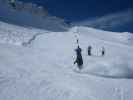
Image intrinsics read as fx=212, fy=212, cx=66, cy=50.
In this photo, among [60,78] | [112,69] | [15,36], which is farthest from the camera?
[15,36]

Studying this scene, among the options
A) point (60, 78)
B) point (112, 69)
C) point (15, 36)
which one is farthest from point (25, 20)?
point (60, 78)

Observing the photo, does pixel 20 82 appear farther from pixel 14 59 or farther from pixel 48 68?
pixel 14 59

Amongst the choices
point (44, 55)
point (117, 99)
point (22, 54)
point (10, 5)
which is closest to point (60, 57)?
point (44, 55)

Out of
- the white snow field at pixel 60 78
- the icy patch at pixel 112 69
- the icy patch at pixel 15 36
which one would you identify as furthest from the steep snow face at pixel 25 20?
the icy patch at pixel 112 69

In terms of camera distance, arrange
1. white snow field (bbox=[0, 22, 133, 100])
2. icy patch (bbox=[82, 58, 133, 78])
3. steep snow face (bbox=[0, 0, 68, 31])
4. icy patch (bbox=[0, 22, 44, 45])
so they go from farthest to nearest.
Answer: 1. steep snow face (bbox=[0, 0, 68, 31])
2. icy patch (bbox=[0, 22, 44, 45])
3. icy patch (bbox=[82, 58, 133, 78])
4. white snow field (bbox=[0, 22, 133, 100])

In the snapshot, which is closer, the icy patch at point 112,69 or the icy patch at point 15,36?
the icy patch at point 112,69

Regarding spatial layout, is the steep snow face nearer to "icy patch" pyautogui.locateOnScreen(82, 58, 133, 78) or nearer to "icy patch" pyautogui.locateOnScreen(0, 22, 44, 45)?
"icy patch" pyautogui.locateOnScreen(0, 22, 44, 45)

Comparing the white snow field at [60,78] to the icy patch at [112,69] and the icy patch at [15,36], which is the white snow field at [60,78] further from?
the icy patch at [15,36]

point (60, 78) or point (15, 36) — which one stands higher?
point (15, 36)

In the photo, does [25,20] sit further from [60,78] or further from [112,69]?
[60,78]

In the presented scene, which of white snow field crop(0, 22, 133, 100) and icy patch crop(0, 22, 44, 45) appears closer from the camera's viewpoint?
white snow field crop(0, 22, 133, 100)

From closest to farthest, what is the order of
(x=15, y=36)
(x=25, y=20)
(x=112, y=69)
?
(x=112, y=69) < (x=15, y=36) < (x=25, y=20)

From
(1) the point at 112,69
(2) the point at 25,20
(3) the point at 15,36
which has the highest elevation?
(2) the point at 25,20

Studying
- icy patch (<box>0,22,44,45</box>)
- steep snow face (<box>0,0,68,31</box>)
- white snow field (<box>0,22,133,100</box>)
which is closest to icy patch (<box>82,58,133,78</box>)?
white snow field (<box>0,22,133,100</box>)
